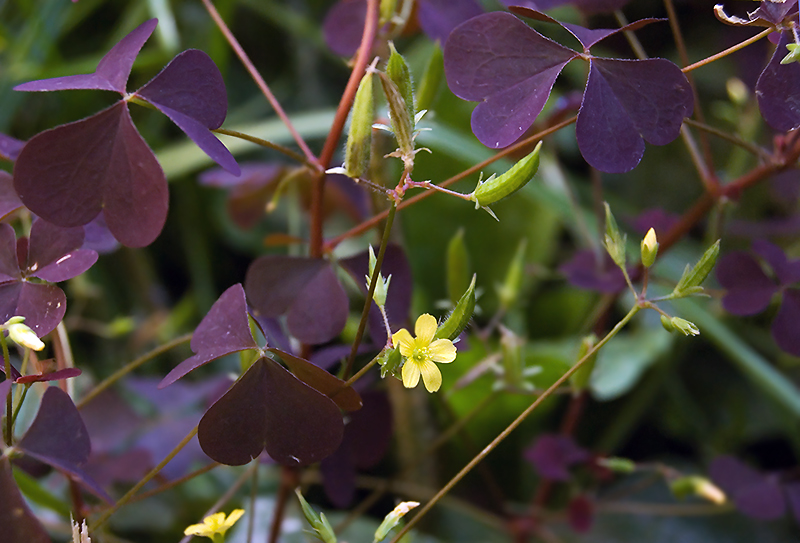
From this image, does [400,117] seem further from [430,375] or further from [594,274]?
[594,274]

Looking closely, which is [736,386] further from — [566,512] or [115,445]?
[115,445]

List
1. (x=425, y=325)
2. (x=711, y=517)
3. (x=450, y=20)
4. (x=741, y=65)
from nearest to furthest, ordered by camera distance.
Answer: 1. (x=425, y=325)
2. (x=450, y=20)
3. (x=711, y=517)
4. (x=741, y=65)

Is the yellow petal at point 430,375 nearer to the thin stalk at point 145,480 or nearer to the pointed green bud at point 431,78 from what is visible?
the thin stalk at point 145,480

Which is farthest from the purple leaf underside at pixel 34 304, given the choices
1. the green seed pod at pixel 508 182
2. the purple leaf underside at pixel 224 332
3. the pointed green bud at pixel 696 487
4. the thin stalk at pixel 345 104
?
the pointed green bud at pixel 696 487

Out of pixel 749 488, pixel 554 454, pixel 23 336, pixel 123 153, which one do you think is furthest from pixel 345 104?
pixel 749 488

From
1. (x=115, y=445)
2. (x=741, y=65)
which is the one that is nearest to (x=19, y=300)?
(x=115, y=445)

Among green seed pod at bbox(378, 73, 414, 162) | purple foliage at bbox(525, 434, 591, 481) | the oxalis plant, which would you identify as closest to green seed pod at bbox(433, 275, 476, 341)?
the oxalis plant
